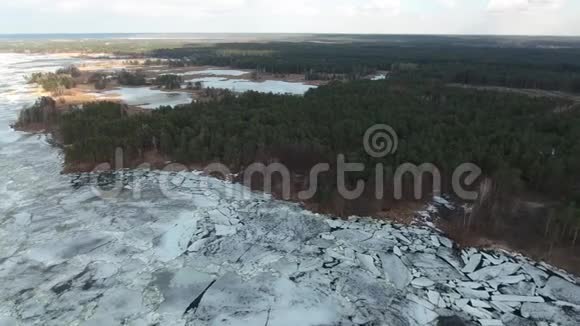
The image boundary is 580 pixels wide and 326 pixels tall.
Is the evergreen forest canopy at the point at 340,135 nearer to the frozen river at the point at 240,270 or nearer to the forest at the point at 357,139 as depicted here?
the forest at the point at 357,139

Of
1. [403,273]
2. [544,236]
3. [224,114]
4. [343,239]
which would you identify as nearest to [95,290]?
[343,239]

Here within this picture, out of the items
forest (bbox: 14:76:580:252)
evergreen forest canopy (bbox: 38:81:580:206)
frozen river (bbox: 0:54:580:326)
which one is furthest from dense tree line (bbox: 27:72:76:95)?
frozen river (bbox: 0:54:580:326)

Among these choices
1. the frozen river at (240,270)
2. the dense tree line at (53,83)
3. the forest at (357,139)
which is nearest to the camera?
the frozen river at (240,270)

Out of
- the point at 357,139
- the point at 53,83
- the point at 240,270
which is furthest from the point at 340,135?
the point at 53,83

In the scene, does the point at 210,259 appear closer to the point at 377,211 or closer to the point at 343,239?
the point at 343,239

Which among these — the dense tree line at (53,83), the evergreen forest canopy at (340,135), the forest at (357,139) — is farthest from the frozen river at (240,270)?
the dense tree line at (53,83)

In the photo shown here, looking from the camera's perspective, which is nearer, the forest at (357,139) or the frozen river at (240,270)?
the frozen river at (240,270)

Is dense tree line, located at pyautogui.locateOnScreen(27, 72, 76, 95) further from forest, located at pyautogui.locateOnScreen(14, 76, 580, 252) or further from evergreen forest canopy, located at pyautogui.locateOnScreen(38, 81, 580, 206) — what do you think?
evergreen forest canopy, located at pyautogui.locateOnScreen(38, 81, 580, 206)

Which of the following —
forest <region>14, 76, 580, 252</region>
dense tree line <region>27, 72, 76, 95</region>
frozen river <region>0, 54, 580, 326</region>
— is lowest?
frozen river <region>0, 54, 580, 326</region>
